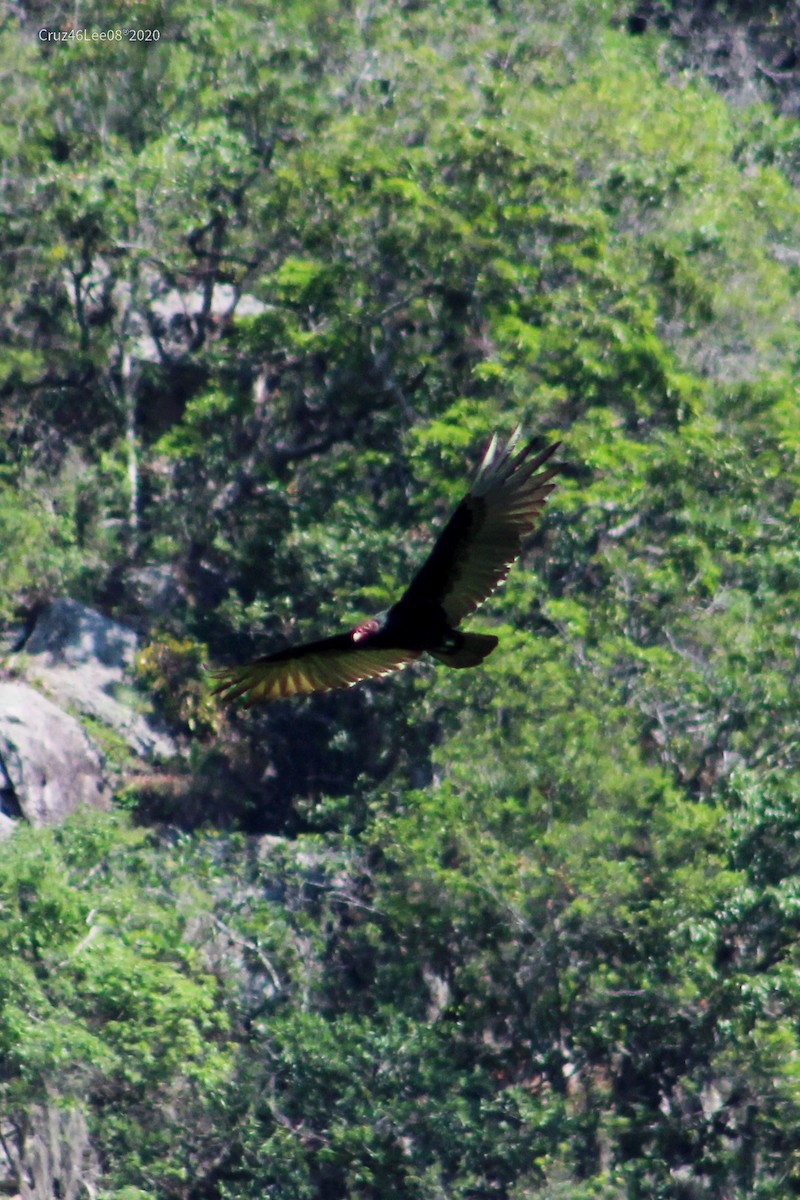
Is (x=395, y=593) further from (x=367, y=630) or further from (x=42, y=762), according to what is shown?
(x=367, y=630)

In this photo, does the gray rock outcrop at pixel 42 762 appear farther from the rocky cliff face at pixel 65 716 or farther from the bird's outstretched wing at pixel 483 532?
the bird's outstretched wing at pixel 483 532

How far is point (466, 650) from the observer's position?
812 cm

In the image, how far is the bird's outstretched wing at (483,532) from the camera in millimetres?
8266

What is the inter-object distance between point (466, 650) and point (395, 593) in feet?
39.7

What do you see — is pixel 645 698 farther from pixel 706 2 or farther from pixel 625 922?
pixel 706 2

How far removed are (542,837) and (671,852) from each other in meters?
1.11

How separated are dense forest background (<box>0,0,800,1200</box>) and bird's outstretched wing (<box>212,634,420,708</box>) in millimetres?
8840

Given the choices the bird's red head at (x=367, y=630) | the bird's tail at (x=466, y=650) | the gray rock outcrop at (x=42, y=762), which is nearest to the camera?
the bird's tail at (x=466, y=650)

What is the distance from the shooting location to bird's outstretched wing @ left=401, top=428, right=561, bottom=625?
8266mm

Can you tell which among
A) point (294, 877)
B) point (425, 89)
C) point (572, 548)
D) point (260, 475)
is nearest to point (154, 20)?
point (425, 89)

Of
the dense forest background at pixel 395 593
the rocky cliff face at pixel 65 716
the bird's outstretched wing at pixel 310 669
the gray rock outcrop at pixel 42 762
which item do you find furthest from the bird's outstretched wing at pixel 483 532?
the gray rock outcrop at pixel 42 762

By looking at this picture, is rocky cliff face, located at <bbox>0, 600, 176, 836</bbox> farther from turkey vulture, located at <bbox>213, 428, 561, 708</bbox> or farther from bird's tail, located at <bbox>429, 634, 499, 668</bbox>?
bird's tail, located at <bbox>429, 634, 499, 668</bbox>

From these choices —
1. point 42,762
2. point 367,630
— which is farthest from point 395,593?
point 367,630

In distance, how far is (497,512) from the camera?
8.33 m
